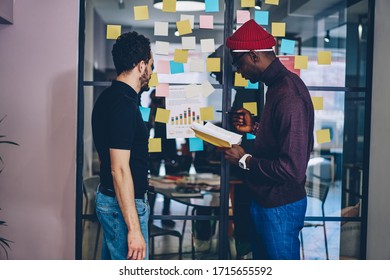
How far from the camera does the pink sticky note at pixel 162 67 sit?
114 inches

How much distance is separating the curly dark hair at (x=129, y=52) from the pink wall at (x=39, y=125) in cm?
71

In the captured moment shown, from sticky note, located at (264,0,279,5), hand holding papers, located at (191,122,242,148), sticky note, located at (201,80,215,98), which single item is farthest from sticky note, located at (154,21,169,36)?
hand holding papers, located at (191,122,242,148)

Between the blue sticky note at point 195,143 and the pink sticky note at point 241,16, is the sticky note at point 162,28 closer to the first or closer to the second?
the pink sticky note at point 241,16

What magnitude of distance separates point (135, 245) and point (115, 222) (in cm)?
15

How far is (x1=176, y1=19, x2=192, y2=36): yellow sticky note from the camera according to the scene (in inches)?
113

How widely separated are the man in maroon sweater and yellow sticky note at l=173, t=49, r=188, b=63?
1.93 ft

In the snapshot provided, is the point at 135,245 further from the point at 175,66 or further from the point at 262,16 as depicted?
the point at 262,16

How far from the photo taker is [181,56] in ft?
9.52

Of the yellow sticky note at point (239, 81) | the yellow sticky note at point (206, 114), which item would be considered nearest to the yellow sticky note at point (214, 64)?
the yellow sticky note at point (239, 81)

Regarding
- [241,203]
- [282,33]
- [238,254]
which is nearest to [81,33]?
[282,33]

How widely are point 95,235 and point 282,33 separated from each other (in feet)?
6.15

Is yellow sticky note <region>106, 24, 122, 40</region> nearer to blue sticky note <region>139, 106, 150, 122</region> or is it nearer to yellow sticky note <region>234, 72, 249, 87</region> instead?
blue sticky note <region>139, 106, 150, 122</region>

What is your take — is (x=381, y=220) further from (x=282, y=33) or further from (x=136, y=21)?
(x=136, y=21)

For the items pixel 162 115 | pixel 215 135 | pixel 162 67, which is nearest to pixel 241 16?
pixel 162 67
